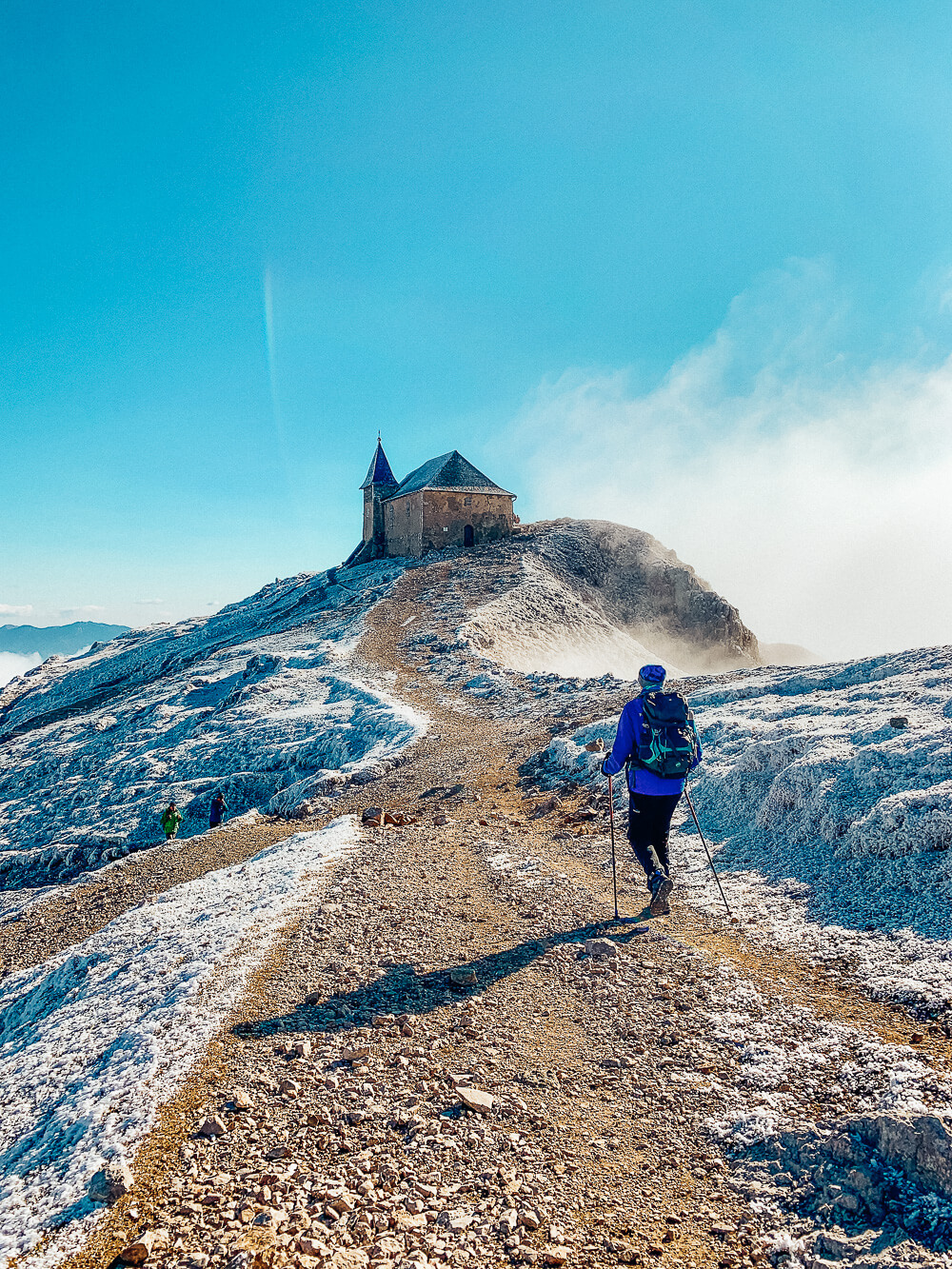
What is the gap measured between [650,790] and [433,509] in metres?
53.7

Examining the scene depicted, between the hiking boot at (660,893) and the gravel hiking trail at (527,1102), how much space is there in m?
0.23

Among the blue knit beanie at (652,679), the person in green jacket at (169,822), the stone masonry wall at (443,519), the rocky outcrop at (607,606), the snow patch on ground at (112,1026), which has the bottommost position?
the person in green jacket at (169,822)

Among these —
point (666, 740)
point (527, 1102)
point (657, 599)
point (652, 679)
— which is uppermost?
point (657, 599)

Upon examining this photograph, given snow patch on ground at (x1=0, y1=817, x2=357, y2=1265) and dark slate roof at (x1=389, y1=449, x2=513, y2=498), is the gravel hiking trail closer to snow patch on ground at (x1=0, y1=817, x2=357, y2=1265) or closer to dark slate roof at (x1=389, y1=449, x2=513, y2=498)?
snow patch on ground at (x1=0, y1=817, x2=357, y2=1265)

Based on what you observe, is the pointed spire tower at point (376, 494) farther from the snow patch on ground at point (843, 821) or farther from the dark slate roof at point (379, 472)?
the snow patch on ground at point (843, 821)

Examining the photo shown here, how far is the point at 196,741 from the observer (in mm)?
32000

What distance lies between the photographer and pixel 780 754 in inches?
521

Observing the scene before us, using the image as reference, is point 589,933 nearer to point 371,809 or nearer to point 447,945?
point 447,945

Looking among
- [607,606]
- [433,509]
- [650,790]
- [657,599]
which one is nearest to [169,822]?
[650,790]

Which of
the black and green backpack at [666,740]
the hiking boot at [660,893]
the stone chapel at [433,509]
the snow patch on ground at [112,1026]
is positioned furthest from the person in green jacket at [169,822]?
the stone chapel at [433,509]

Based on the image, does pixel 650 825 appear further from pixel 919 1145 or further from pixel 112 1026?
pixel 112 1026

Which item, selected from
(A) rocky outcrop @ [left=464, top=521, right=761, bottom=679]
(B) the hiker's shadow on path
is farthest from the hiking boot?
(A) rocky outcrop @ [left=464, top=521, right=761, bottom=679]

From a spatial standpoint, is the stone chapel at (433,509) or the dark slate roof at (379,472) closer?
the stone chapel at (433,509)

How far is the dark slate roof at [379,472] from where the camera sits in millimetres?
69750
